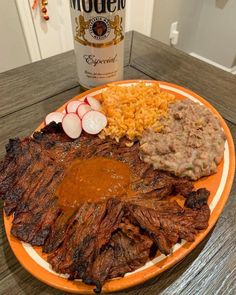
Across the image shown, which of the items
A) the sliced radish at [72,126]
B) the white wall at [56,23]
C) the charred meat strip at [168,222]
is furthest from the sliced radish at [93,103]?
the white wall at [56,23]

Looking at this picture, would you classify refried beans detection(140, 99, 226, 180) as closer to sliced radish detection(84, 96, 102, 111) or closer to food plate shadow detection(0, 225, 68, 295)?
sliced radish detection(84, 96, 102, 111)

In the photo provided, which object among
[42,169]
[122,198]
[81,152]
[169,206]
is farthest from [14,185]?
[169,206]

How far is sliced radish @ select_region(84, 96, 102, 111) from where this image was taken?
1.59 meters

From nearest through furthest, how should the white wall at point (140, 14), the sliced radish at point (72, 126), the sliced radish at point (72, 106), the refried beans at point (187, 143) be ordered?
the refried beans at point (187, 143) < the sliced radish at point (72, 126) < the sliced radish at point (72, 106) < the white wall at point (140, 14)

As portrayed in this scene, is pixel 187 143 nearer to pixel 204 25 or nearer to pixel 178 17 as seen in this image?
pixel 178 17

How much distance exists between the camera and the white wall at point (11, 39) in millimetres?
2777

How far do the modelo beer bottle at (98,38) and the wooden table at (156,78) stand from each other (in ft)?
1.03

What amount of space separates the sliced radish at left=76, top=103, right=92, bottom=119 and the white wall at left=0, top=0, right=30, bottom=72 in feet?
6.24

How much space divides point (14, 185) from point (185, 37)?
3.74 m

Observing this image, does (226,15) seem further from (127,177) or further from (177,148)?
(127,177)

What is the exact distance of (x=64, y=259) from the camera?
97 centimetres

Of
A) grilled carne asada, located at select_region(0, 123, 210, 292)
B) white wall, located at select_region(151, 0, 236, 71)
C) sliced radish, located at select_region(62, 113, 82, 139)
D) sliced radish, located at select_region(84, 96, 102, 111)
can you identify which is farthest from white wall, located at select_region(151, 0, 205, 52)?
grilled carne asada, located at select_region(0, 123, 210, 292)

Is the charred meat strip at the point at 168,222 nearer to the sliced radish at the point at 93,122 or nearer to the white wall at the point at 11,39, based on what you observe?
the sliced radish at the point at 93,122

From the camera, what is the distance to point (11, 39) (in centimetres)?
298
